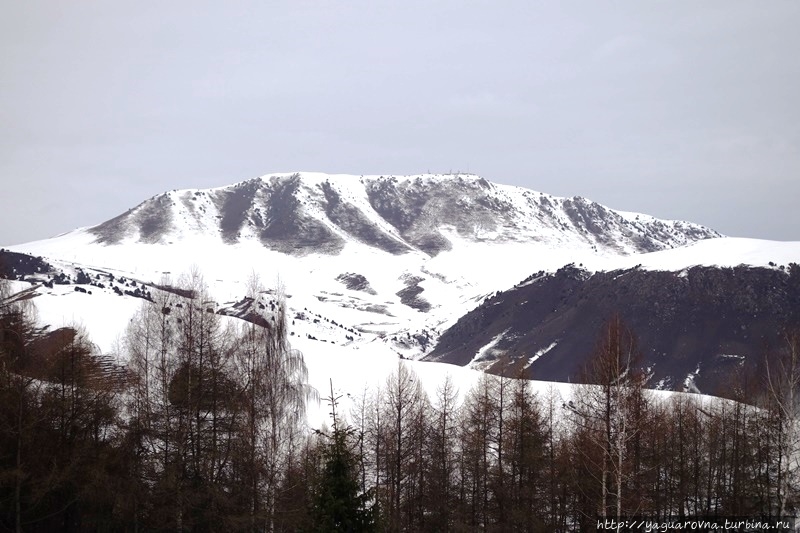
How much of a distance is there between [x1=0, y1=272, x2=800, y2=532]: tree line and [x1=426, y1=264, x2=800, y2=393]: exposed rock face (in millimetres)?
71481

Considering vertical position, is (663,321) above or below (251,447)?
above

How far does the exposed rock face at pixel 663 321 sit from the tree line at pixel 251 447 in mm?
71481

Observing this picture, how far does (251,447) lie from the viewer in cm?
2739

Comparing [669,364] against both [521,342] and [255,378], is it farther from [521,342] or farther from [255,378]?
[255,378]

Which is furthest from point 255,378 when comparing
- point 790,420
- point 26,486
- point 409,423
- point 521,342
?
point 521,342

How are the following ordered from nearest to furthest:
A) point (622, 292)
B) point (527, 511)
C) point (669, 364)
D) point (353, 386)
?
point (527, 511)
point (353, 386)
point (669, 364)
point (622, 292)

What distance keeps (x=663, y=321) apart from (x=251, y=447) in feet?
428

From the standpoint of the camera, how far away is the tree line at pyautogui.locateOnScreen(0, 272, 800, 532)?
85.9 ft

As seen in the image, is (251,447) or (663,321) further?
(663,321)

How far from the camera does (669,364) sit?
418 feet

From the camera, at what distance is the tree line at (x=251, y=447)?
2619 cm

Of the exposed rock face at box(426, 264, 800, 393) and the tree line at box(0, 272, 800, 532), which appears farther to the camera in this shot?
the exposed rock face at box(426, 264, 800, 393)

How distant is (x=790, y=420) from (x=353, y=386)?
3411 centimetres

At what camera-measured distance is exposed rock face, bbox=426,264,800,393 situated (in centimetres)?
12488
